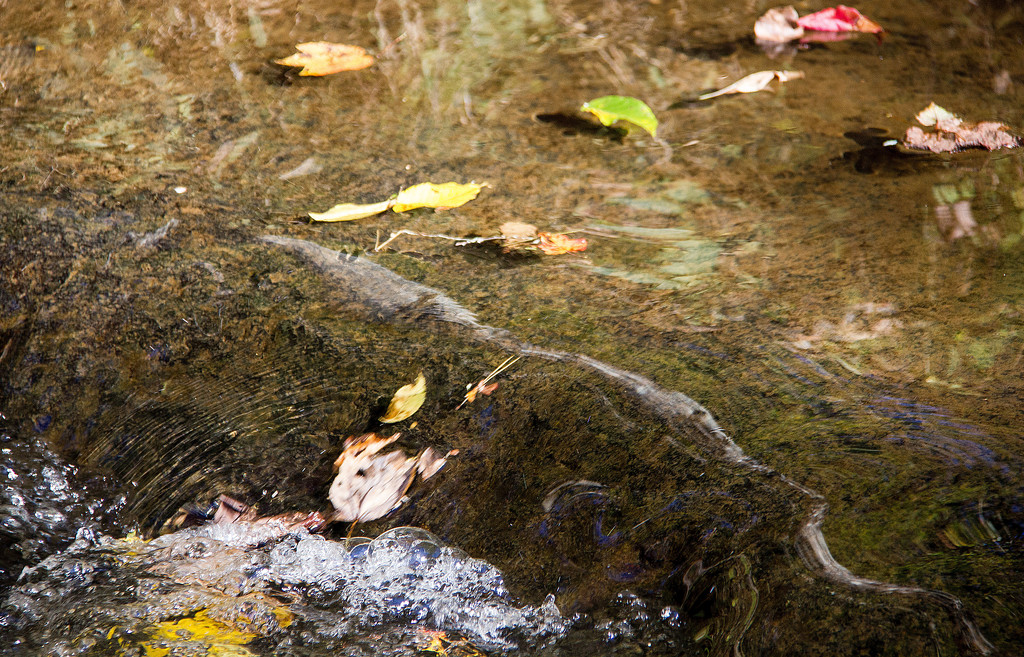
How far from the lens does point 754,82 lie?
257 cm

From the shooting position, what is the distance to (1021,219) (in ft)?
6.13

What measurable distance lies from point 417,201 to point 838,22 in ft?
6.16

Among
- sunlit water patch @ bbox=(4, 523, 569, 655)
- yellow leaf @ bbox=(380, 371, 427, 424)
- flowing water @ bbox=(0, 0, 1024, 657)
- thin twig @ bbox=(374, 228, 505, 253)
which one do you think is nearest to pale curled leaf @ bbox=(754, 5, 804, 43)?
flowing water @ bbox=(0, 0, 1024, 657)

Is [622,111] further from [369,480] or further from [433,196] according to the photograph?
[369,480]

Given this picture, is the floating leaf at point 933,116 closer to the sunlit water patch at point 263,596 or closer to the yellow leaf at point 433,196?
the yellow leaf at point 433,196

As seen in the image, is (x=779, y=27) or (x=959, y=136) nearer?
(x=959, y=136)

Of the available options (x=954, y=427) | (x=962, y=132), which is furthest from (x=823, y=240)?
(x=962, y=132)

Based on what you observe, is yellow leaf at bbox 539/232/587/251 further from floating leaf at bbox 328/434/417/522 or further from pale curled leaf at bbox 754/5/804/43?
pale curled leaf at bbox 754/5/804/43

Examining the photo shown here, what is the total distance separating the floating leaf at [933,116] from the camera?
7.52 ft

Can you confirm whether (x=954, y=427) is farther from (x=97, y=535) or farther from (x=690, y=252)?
(x=97, y=535)

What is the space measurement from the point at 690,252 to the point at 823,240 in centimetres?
31

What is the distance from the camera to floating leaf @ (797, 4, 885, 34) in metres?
2.88

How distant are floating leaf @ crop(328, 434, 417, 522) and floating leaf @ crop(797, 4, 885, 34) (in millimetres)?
2331

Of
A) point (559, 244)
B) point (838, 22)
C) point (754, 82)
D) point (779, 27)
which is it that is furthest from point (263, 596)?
point (838, 22)
